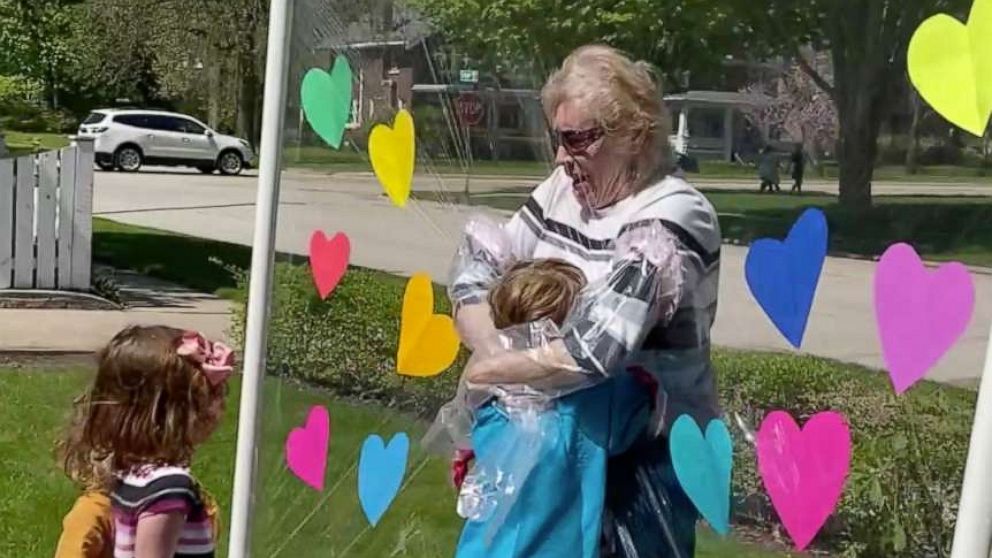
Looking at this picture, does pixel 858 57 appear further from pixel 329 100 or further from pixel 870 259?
pixel 329 100

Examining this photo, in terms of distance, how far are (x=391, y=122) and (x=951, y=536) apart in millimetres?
1348

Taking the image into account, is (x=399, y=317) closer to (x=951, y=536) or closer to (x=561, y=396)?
(x=561, y=396)

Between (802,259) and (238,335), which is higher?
(802,259)

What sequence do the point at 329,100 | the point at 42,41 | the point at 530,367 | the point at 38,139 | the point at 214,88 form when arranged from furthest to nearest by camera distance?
the point at 38,139
the point at 214,88
the point at 42,41
the point at 329,100
the point at 530,367

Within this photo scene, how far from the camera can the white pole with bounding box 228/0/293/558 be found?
3002mm

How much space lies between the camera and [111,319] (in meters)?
9.48

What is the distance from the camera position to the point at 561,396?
2.23 m

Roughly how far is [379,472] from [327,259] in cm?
47

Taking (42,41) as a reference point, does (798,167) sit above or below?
below

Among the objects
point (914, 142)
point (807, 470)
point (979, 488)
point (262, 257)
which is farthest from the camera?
point (262, 257)

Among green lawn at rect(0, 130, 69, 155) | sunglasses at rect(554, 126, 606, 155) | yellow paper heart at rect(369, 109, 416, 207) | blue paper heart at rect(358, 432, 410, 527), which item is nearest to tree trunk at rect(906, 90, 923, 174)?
sunglasses at rect(554, 126, 606, 155)

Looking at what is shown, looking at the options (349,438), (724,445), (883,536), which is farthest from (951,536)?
(349,438)

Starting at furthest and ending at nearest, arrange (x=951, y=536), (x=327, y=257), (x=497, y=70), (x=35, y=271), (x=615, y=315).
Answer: (x=35, y=271) < (x=327, y=257) < (x=497, y=70) < (x=615, y=315) < (x=951, y=536)

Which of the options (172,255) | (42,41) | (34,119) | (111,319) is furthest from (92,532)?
(34,119)
